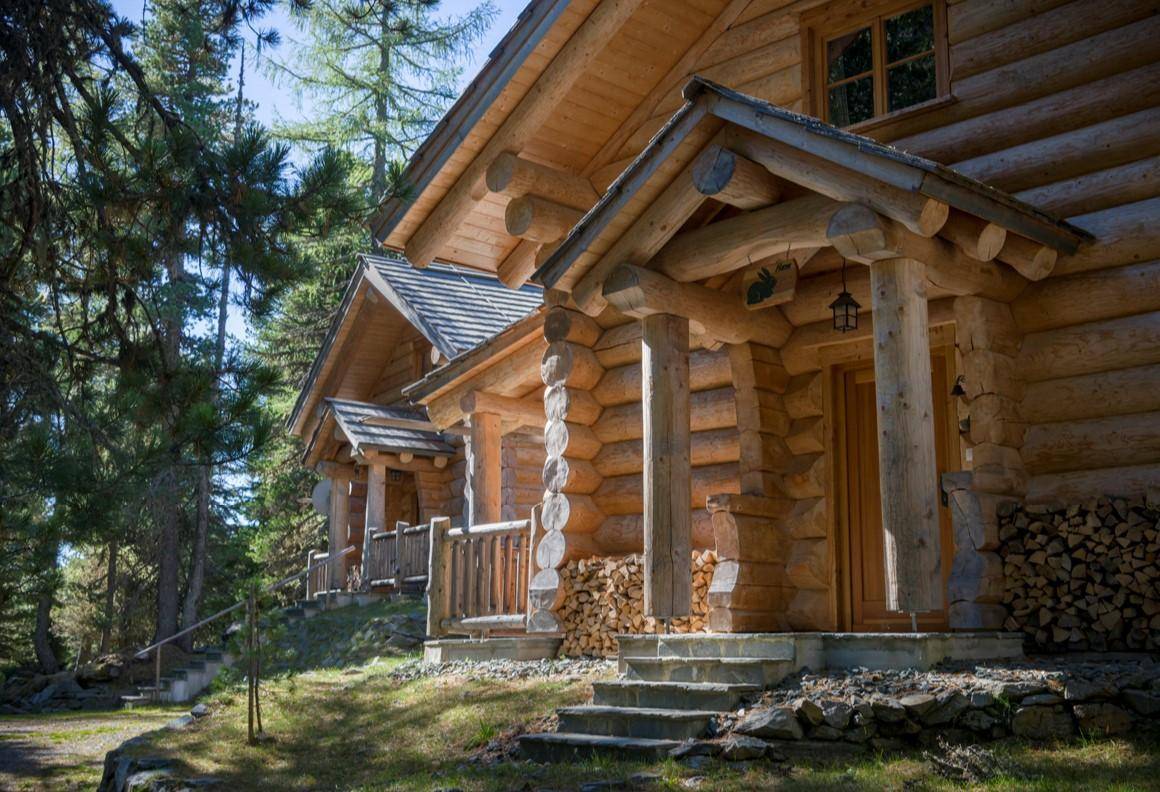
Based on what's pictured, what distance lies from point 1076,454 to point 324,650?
12.3 meters

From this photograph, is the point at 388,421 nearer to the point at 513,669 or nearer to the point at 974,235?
the point at 513,669

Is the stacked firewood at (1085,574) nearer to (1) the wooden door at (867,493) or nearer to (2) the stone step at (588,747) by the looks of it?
(1) the wooden door at (867,493)

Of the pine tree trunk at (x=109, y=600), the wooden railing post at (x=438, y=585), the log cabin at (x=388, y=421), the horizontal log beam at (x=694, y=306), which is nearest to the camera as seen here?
the horizontal log beam at (x=694, y=306)

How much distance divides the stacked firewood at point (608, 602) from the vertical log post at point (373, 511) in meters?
10.4

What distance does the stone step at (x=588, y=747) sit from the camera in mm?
7285

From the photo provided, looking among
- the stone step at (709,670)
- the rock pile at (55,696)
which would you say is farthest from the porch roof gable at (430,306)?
the stone step at (709,670)

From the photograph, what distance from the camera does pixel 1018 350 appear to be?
968 cm

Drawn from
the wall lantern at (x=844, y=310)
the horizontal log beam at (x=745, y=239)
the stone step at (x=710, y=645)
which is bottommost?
the stone step at (x=710, y=645)

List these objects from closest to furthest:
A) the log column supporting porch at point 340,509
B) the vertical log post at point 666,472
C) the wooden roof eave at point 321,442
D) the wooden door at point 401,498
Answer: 1. the vertical log post at point 666,472
2. the wooden roof eave at point 321,442
3. the log column supporting porch at point 340,509
4. the wooden door at point 401,498

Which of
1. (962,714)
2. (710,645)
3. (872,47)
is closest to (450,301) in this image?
(872,47)

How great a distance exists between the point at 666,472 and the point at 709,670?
1764 millimetres

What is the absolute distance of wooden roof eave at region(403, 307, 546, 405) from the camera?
14039 mm

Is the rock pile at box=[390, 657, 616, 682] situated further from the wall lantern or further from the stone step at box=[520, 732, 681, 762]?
the wall lantern

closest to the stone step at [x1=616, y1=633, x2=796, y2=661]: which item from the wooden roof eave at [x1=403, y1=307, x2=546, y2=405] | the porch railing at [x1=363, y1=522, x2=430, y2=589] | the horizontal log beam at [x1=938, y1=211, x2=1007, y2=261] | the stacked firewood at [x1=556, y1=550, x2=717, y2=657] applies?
the stacked firewood at [x1=556, y1=550, x2=717, y2=657]
